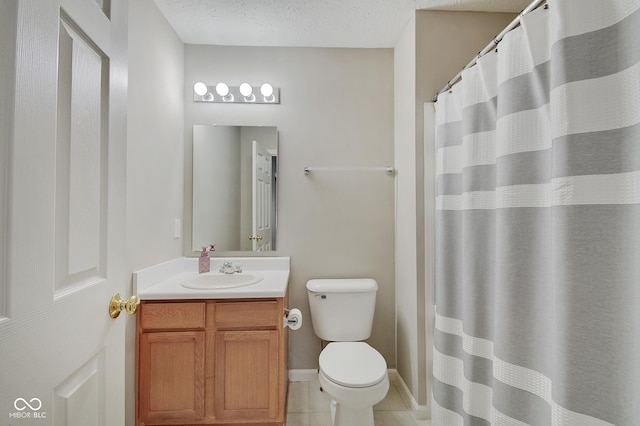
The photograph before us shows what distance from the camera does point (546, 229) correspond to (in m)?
0.94

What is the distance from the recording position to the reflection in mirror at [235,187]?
214 cm

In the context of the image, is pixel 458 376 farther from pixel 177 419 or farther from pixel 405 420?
pixel 177 419

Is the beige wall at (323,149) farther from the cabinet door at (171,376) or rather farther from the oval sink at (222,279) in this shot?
the cabinet door at (171,376)

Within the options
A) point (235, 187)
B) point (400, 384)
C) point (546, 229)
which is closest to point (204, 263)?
point (235, 187)

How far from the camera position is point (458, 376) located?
138cm

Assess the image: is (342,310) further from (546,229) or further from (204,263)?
(546,229)

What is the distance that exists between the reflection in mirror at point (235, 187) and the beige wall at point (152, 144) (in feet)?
0.47

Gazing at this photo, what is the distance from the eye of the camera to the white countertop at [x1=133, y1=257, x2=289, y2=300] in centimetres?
153

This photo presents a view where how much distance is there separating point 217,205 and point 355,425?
5.30 feet

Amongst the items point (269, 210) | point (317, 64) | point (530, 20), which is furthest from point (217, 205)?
point (530, 20)

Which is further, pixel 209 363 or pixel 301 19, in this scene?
pixel 301 19

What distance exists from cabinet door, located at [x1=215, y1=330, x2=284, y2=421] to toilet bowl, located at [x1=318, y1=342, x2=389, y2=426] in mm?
278

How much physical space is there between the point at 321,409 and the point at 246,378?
613 millimetres

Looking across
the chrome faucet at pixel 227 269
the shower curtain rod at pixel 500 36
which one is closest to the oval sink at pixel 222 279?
the chrome faucet at pixel 227 269
